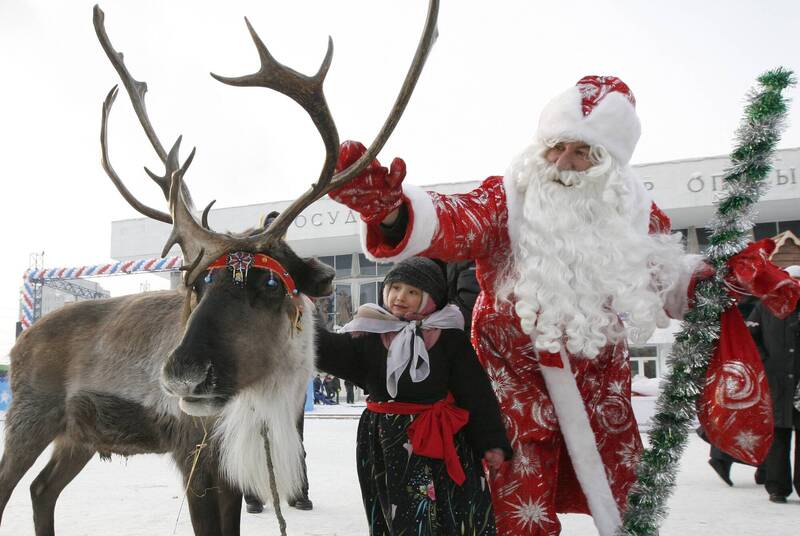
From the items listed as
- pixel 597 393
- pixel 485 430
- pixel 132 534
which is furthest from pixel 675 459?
pixel 132 534

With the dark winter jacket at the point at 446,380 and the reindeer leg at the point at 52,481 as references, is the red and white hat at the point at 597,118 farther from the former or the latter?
the reindeer leg at the point at 52,481

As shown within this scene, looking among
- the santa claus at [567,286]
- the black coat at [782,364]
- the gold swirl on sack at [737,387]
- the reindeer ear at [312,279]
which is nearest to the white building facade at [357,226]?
the black coat at [782,364]

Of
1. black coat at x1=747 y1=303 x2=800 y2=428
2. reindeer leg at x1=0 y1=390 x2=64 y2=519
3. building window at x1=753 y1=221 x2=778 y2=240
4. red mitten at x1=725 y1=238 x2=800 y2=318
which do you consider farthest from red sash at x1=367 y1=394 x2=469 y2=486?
building window at x1=753 y1=221 x2=778 y2=240

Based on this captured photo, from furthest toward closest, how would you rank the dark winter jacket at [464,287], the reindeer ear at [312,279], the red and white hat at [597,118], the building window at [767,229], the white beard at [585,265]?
the building window at [767,229] < the dark winter jacket at [464,287] < the reindeer ear at [312,279] < the red and white hat at [597,118] < the white beard at [585,265]

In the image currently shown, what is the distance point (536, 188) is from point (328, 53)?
86 centimetres

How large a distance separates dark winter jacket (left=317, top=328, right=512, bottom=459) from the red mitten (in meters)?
0.91

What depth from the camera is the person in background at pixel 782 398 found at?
471 cm

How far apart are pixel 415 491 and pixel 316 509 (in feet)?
7.89

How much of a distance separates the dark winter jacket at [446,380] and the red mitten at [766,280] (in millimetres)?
910

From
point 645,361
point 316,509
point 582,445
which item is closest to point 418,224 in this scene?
point 582,445

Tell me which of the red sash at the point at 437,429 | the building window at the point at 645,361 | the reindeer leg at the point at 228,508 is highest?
the red sash at the point at 437,429

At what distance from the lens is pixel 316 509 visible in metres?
4.50

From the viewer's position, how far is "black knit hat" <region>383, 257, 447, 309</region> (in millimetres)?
2545

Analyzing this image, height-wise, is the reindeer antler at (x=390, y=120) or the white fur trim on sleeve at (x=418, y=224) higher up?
the reindeer antler at (x=390, y=120)
